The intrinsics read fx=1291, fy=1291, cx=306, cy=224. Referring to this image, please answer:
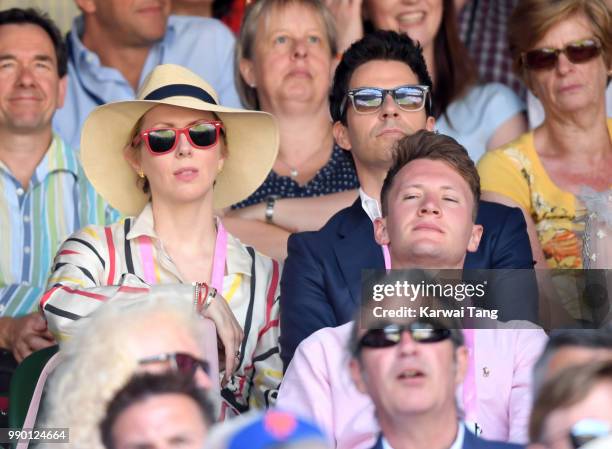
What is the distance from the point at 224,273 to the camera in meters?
3.65

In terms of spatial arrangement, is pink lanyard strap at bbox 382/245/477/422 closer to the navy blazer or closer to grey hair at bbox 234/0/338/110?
the navy blazer

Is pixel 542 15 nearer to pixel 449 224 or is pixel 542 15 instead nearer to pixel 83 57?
pixel 449 224

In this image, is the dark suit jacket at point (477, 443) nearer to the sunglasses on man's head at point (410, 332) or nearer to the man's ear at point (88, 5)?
the sunglasses on man's head at point (410, 332)

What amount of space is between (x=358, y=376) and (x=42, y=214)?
2182mm

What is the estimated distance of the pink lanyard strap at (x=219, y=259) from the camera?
11.9 feet

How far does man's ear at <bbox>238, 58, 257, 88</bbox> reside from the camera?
184 inches

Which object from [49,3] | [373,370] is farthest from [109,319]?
[49,3]

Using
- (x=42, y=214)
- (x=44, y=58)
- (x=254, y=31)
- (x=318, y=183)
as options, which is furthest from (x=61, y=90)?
(x=318, y=183)

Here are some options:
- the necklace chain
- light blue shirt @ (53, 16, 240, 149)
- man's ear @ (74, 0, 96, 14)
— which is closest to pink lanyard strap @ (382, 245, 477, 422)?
the necklace chain

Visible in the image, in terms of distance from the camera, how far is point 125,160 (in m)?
3.85

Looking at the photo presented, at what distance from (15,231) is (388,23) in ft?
5.20

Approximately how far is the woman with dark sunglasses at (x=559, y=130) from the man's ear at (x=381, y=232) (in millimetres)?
930

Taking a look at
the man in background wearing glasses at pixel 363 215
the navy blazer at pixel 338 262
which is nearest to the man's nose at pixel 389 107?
the man in background wearing glasses at pixel 363 215

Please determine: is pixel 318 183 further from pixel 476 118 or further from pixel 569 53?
pixel 569 53
